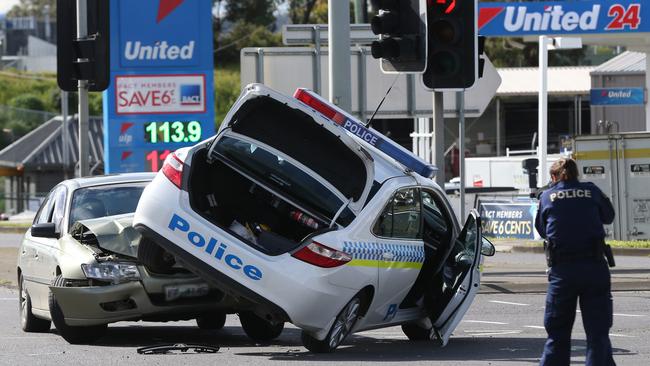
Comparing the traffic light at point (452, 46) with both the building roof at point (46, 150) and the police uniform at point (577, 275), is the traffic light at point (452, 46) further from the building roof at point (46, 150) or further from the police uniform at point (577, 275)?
the building roof at point (46, 150)

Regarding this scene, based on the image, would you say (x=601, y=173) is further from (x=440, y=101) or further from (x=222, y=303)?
(x=222, y=303)

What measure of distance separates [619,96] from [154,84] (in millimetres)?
18108

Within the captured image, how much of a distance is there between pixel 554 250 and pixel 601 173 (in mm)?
18825

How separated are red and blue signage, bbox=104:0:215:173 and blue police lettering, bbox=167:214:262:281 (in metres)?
12.1

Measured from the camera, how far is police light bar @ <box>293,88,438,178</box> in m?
10.5

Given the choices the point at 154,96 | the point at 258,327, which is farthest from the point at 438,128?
the point at 154,96

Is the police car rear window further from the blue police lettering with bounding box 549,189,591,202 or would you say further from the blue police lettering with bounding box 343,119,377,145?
the blue police lettering with bounding box 549,189,591,202

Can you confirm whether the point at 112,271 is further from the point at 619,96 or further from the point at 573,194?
the point at 619,96

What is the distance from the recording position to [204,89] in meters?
22.7

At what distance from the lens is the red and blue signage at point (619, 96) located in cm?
3612

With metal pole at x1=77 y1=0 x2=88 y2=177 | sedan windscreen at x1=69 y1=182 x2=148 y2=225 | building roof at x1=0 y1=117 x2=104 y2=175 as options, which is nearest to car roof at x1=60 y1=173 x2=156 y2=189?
sedan windscreen at x1=69 y1=182 x2=148 y2=225

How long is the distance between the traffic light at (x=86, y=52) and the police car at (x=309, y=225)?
5959 millimetres

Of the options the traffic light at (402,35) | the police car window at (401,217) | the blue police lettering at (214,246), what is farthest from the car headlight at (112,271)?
the traffic light at (402,35)

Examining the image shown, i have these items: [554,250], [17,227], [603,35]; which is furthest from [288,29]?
[17,227]
